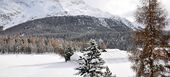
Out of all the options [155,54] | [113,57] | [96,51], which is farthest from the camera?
[113,57]

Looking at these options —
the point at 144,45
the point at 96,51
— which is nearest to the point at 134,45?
the point at 144,45

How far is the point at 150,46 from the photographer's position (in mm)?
17547

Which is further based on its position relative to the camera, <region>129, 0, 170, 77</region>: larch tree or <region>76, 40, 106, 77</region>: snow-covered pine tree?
<region>76, 40, 106, 77</region>: snow-covered pine tree

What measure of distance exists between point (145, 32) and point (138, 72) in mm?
1811

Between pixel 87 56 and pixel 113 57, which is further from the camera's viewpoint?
pixel 113 57

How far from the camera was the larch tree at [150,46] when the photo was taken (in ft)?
56.6

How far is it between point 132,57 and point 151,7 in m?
2.47

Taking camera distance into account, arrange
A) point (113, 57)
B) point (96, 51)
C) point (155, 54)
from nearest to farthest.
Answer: point (155, 54) < point (96, 51) < point (113, 57)

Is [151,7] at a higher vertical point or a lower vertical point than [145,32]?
higher

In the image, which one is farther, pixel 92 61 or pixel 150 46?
pixel 92 61

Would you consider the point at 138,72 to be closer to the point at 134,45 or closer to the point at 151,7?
the point at 134,45

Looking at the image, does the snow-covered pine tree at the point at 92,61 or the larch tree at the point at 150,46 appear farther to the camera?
the snow-covered pine tree at the point at 92,61

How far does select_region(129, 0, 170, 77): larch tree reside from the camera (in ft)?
56.6

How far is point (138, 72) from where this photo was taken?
57.9 feet
